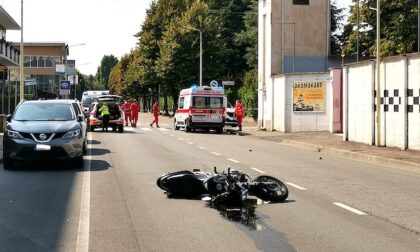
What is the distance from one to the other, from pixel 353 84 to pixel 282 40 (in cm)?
1329

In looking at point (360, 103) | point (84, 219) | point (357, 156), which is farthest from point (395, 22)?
point (84, 219)

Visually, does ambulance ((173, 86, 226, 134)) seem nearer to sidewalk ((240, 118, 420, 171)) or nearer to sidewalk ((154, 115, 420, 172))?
sidewalk ((154, 115, 420, 172))

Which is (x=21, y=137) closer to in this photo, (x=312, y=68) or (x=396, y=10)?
(x=312, y=68)

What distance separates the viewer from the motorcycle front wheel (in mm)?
9789

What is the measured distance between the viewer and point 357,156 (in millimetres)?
18906

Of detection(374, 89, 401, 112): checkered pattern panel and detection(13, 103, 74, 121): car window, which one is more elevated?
detection(374, 89, 401, 112): checkered pattern panel

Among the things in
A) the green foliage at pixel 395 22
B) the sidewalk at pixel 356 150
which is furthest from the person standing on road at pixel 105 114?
the green foliage at pixel 395 22

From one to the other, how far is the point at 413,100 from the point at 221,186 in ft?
38.9

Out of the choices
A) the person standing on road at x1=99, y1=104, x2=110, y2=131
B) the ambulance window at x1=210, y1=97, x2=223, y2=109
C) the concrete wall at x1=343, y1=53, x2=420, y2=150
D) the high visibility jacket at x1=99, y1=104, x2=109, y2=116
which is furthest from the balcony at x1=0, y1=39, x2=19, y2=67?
the concrete wall at x1=343, y1=53, x2=420, y2=150

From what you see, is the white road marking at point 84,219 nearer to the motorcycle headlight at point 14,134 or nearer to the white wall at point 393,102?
the motorcycle headlight at point 14,134

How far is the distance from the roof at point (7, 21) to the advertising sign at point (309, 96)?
21.5 metres

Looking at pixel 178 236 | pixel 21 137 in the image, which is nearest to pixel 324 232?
pixel 178 236

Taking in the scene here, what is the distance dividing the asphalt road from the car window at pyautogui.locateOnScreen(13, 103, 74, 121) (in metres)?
1.27

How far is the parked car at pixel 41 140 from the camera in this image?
13641mm
